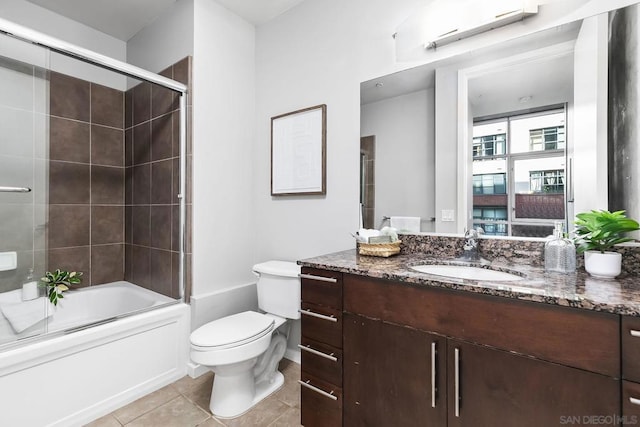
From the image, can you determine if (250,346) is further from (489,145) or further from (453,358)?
(489,145)

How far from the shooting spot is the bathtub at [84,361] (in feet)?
4.64

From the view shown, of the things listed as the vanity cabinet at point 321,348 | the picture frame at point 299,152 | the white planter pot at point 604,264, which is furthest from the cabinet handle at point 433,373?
the picture frame at point 299,152

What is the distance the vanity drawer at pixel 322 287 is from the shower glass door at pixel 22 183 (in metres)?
1.45

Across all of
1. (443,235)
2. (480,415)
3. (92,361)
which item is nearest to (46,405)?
(92,361)

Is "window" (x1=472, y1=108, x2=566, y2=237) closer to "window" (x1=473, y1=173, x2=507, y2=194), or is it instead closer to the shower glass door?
"window" (x1=473, y1=173, x2=507, y2=194)

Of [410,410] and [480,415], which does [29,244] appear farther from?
[480,415]

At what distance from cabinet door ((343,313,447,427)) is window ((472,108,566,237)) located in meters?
0.72

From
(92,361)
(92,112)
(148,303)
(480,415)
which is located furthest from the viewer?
(92,112)

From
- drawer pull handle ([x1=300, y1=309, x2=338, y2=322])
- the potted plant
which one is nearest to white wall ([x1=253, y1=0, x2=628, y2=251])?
the potted plant

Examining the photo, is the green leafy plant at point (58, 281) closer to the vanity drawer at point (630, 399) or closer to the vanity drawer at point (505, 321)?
the vanity drawer at point (505, 321)

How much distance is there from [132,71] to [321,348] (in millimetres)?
1990

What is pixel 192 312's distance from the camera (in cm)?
205

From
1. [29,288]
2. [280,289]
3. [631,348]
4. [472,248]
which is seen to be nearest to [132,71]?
[29,288]

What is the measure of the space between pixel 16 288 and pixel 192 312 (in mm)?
978
